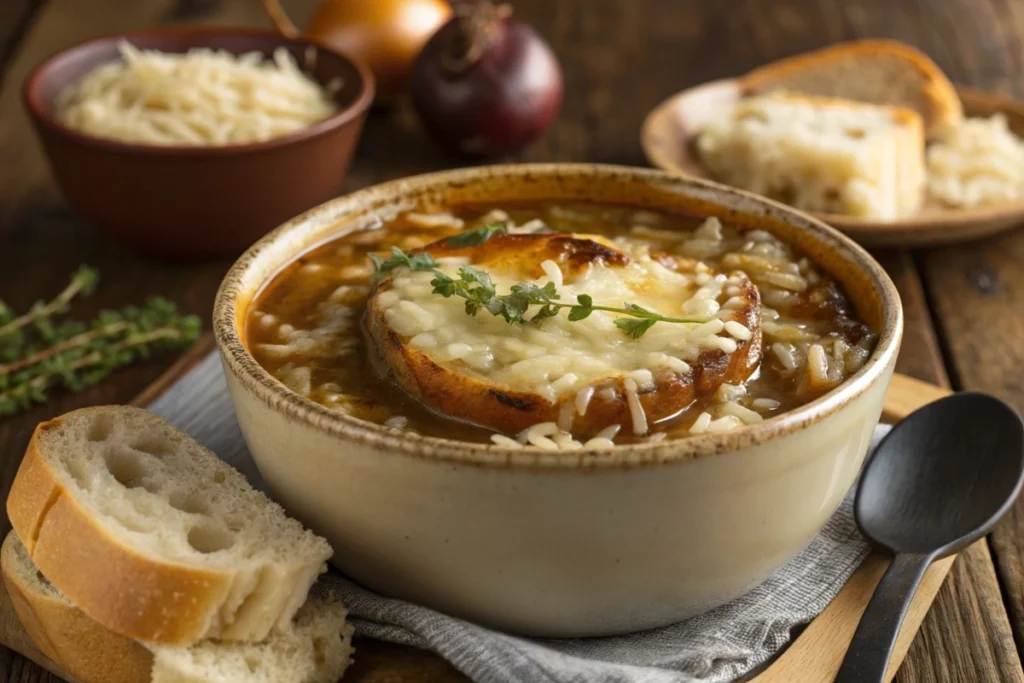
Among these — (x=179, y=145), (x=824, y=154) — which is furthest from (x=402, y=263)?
(x=824, y=154)

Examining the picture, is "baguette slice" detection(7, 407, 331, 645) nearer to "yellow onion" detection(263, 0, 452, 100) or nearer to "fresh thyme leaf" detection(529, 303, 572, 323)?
"fresh thyme leaf" detection(529, 303, 572, 323)

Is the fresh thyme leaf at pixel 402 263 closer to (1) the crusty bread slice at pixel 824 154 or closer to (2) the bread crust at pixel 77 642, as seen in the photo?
(2) the bread crust at pixel 77 642

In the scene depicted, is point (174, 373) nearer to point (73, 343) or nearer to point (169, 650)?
point (73, 343)

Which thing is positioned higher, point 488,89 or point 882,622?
point 882,622

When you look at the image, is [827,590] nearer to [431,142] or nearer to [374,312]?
[374,312]

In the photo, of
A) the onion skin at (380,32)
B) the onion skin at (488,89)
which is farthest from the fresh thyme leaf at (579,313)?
the onion skin at (380,32)

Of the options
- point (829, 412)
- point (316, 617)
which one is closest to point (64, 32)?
point (316, 617)
